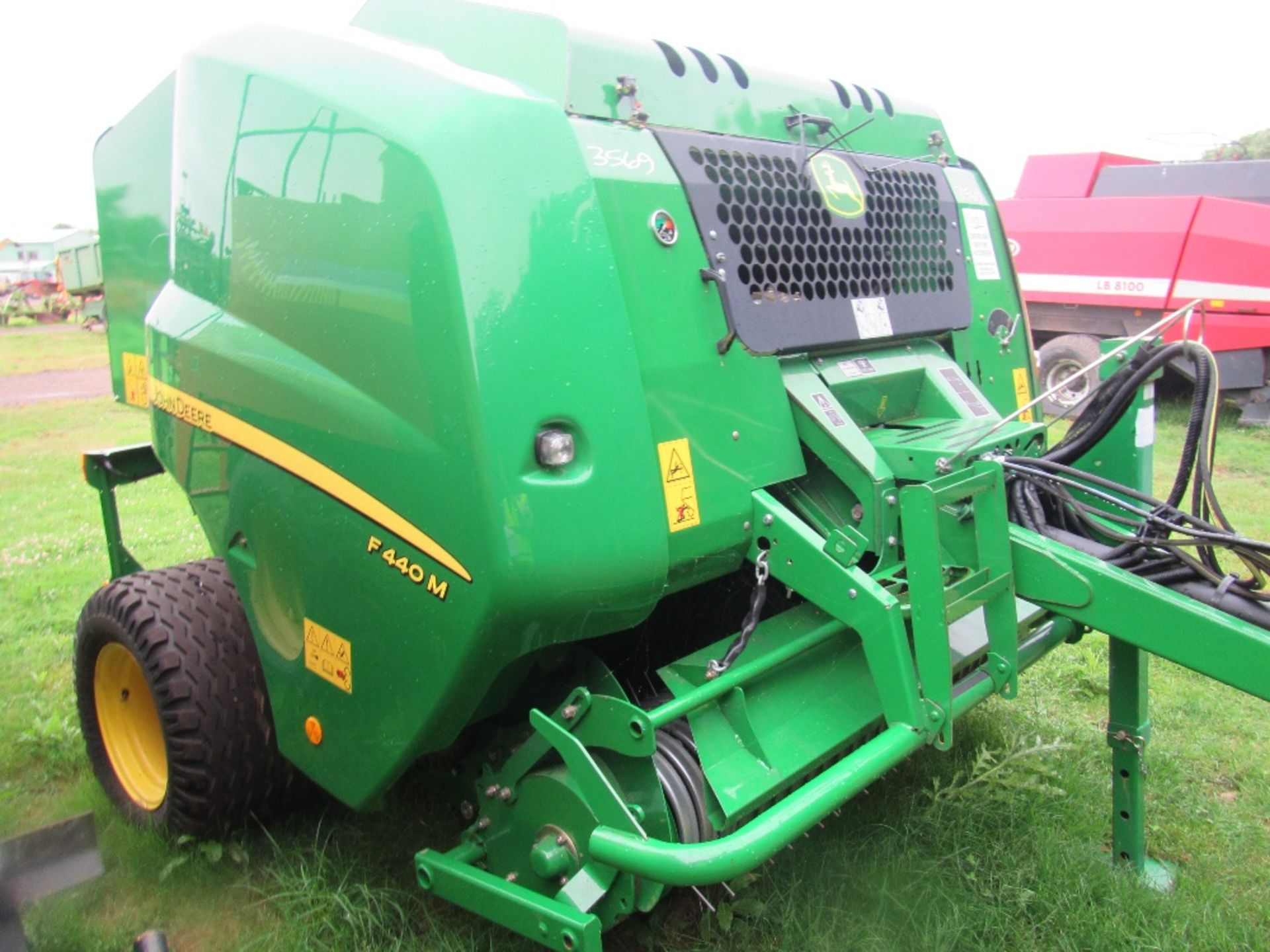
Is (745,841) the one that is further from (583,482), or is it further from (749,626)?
(583,482)

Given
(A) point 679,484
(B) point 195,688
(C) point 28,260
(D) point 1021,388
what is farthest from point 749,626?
(C) point 28,260

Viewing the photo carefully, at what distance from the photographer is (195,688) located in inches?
96.4

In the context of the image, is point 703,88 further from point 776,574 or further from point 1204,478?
Result: point 1204,478

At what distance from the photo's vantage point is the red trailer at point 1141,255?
8.26 meters

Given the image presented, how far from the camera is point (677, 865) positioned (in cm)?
165

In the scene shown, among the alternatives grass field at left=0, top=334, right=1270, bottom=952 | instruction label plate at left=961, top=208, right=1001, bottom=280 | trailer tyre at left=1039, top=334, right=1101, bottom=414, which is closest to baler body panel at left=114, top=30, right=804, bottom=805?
grass field at left=0, top=334, right=1270, bottom=952

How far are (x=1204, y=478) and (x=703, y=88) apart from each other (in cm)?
142

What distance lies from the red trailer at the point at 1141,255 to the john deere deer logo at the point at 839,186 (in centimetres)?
573

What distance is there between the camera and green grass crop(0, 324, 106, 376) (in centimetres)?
1639

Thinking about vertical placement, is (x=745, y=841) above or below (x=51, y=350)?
above

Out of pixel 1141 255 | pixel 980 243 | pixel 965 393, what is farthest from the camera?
pixel 1141 255

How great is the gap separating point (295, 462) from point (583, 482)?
69 centimetres

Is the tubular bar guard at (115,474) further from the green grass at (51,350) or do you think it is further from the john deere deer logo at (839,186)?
the green grass at (51,350)

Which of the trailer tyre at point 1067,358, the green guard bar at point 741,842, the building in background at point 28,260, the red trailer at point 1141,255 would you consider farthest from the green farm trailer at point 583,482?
the building in background at point 28,260
